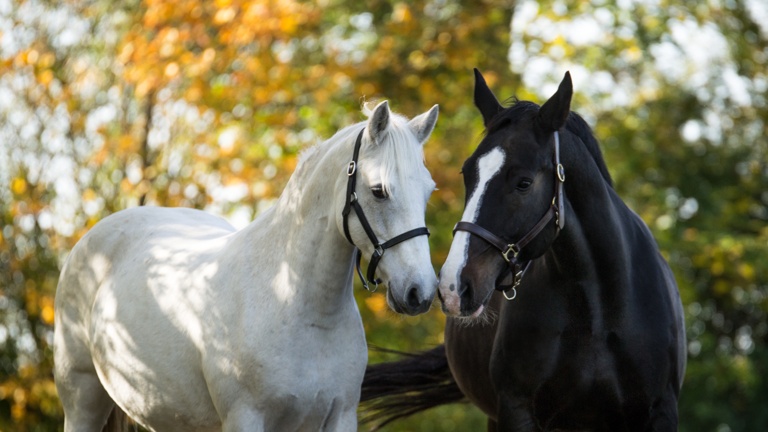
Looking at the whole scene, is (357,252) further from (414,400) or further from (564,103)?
(414,400)

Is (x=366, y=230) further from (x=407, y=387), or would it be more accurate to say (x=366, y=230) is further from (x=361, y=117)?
(x=361, y=117)

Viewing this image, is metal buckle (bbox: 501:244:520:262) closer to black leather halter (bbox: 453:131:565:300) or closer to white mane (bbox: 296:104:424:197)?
black leather halter (bbox: 453:131:565:300)

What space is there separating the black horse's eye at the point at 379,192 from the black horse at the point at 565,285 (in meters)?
0.43

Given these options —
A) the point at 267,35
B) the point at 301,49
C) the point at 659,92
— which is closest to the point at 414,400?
the point at 267,35

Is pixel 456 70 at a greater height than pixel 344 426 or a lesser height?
lesser

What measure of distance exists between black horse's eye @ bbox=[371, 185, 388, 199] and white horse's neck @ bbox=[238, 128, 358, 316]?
190mm

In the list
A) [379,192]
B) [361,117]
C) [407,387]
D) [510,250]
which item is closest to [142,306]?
[379,192]

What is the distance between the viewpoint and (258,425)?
384 centimetres

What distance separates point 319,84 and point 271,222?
7459 mm

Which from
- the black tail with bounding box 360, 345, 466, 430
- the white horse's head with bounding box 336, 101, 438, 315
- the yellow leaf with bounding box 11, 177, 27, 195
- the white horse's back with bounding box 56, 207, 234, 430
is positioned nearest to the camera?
the white horse's head with bounding box 336, 101, 438, 315

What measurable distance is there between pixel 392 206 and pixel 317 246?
47cm

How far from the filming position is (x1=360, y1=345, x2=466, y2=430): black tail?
6.27 meters

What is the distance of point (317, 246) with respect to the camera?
13.1 ft

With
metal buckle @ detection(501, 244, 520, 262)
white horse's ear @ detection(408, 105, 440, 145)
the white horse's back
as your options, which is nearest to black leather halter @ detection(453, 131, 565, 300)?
metal buckle @ detection(501, 244, 520, 262)
